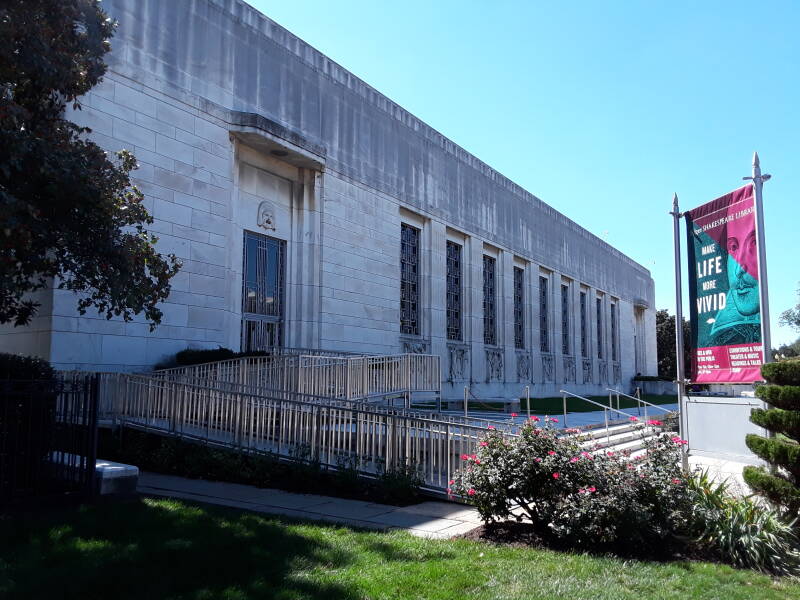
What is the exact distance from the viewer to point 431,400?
78.2 feet

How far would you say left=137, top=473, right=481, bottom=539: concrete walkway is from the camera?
7.82 m

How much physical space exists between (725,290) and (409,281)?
695 inches

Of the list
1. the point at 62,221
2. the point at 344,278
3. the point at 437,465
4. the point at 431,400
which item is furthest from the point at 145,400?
the point at 431,400

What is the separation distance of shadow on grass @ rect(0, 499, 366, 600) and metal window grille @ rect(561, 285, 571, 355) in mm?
34624

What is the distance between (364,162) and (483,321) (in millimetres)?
10249

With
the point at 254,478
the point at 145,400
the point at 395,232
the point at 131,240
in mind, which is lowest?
the point at 254,478

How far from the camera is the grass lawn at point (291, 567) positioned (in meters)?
5.26

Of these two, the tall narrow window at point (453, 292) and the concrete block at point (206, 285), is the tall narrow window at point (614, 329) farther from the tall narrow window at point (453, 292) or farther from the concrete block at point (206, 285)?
the concrete block at point (206, 285)

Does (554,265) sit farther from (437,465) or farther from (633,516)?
(633,516)

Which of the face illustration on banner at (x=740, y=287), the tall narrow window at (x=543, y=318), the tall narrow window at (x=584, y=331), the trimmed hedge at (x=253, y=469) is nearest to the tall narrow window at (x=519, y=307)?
the tall narrow window at (x=543, y=318)

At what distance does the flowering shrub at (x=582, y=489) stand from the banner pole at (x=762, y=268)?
1.63m

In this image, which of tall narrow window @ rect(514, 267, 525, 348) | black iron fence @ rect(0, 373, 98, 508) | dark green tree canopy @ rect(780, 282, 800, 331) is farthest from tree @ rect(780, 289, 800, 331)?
black iron fence @ rect(0, 373, 98, 508)

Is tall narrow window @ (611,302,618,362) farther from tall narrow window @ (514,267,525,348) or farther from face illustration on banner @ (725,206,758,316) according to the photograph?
face illustration on banner @ (725,206,758,316)

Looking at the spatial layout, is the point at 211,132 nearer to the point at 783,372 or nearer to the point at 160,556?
the point at 160,556
